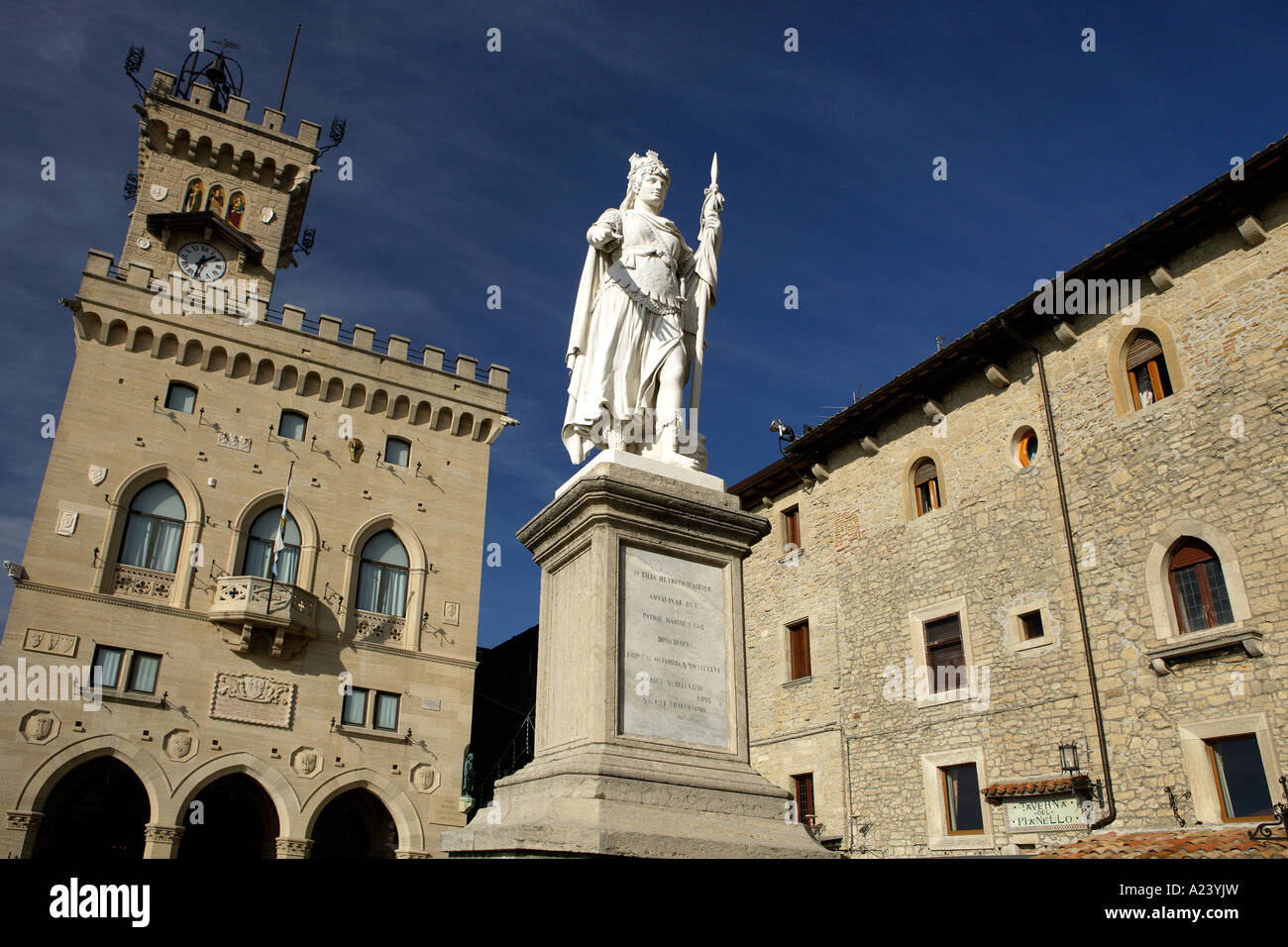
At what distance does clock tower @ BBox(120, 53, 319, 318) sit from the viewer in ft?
102

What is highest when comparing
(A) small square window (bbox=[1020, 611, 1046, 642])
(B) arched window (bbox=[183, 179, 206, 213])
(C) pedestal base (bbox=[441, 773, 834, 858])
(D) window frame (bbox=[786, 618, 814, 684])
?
(B) arched window (bbox=[183, 179, 206, 213])

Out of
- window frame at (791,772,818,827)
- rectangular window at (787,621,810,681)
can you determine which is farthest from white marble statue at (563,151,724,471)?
rectangular window at (787,621,810,681)

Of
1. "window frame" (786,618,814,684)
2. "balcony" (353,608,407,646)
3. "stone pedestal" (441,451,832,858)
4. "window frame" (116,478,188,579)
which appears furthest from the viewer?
"balcony" (353,608,407,646)

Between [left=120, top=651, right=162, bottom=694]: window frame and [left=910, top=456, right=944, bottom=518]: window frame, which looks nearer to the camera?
[left=910, top=456, right=944, bottom=518]: window frame

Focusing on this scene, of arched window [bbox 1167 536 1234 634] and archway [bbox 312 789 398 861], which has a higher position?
arched window [bbox 1167 536 1234 634]

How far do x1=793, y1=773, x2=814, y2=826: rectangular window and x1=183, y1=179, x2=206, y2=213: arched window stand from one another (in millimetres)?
28355

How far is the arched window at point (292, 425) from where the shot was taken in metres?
28.8

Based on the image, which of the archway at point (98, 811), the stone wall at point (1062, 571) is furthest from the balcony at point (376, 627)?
the stone wall at point (1062, 571)

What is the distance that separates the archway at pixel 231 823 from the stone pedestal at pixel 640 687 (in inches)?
846

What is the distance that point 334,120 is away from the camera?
36.9m

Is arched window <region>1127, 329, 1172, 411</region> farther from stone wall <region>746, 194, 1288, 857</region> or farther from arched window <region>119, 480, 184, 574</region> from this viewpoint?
arched window <region>119, 480, 184, 574</region>

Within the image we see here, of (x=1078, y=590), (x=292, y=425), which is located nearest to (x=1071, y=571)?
(x=1078, y=590)
